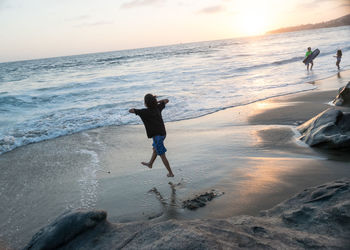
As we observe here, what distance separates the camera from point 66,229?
3010 millimetres

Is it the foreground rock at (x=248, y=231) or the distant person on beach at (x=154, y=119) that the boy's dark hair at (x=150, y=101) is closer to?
the distant person on beach at (x=154, y=119)

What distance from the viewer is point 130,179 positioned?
5199 millimetres

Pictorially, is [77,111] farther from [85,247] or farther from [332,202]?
[332,202]

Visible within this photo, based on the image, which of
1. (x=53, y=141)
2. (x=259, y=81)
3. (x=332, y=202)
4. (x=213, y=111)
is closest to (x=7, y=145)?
(x=53, y=141)

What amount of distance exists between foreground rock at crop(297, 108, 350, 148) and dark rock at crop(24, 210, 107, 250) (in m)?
4.49

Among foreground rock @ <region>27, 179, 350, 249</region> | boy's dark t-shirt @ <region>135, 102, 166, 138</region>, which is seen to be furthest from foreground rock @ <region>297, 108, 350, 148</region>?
boy's dark t-shirt @ <region>135, 102, 166, 138</region>

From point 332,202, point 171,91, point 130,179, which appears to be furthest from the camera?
point 171,91

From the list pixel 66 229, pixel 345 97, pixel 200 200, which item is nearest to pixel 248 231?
pixel 200 200

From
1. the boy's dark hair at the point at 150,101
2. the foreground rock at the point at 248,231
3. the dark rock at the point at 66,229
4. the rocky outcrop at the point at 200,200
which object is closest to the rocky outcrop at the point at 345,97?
the foreground rock at the point at 248,231

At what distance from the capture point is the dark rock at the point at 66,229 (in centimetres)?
296

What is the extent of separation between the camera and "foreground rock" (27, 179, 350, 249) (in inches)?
96.7

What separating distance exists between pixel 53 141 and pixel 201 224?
6938 millimetres

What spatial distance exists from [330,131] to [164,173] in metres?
3.40

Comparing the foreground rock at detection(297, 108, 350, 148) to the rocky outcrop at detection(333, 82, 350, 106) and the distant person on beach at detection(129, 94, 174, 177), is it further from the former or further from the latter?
the rocky outcrop at detection(333, 82, 350, 106)
